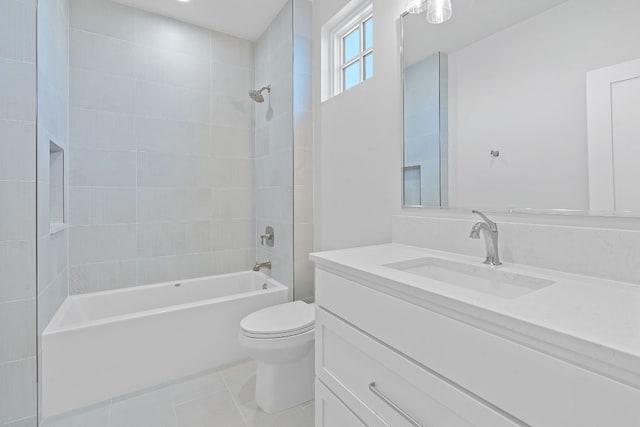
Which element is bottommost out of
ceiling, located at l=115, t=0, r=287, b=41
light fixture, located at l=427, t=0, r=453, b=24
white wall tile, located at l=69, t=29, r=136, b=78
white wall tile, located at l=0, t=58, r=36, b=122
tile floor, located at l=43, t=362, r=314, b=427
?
tile floor, located at l=43, t=362, r=314, b=427

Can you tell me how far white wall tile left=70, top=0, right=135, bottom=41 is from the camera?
217cm

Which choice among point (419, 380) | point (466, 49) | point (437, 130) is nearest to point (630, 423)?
point (419, 380)

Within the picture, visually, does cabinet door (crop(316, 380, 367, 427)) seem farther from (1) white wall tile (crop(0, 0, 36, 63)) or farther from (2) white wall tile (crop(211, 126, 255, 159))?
(2) white wall tile (crop(211, 126, 255, 159))

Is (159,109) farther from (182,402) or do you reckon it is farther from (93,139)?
(182,402)

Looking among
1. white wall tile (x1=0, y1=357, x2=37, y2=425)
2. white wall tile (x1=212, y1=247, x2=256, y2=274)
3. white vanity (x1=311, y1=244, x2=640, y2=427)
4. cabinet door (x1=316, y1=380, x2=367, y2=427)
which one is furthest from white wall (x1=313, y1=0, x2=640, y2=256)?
white wall tile (x1=0, y1=357, x2=37, y2=425)

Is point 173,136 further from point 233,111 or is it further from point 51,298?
point 51,298

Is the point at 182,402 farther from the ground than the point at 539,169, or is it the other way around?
the point at 539,169

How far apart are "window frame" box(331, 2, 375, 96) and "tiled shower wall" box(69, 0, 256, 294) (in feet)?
3.53

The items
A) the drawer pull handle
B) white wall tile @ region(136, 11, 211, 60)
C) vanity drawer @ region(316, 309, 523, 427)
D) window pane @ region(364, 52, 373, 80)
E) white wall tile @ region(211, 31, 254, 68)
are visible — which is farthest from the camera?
white wall tile @ region(211, 31, 254, 68)

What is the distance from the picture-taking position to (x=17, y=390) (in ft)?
4.66

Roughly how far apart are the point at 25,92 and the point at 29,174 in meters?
0.39

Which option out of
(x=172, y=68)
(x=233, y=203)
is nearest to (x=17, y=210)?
(x=233, y=203)

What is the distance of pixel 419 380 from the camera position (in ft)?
2.42

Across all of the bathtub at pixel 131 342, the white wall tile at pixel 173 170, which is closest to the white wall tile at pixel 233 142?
the white wall tile at pixel 173 170
